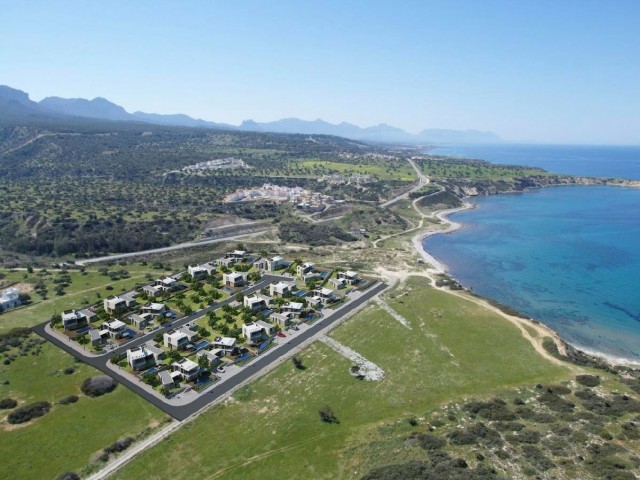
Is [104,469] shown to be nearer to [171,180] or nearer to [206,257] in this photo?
[206,257]

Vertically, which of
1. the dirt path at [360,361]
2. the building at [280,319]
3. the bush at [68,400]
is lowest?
the bush at [68,400]

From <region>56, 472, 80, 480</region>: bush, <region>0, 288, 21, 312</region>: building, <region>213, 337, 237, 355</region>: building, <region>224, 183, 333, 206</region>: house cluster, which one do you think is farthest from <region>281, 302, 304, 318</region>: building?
<region>224, 183, 333, 206</region>: house cluster

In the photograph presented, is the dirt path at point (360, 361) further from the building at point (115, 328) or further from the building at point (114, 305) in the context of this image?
the building at point (114, 305)

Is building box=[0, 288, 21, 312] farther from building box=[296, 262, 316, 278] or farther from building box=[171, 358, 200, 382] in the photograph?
building box=[296, 262, 316, 278]

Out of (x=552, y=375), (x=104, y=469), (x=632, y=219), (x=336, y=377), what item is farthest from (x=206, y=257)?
(x=632, y=219)

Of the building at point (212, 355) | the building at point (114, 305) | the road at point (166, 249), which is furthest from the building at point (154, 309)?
the road at point (166, 249)
